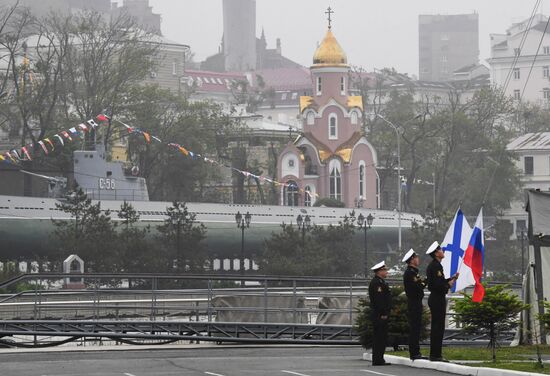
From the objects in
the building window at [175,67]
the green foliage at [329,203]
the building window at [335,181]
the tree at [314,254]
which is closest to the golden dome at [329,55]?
the building window at [335,181]

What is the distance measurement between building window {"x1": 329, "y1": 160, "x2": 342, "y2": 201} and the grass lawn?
10378 centimetres

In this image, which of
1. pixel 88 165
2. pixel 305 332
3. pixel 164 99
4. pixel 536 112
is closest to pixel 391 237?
pixel 164 99

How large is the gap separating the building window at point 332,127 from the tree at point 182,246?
1898 inches

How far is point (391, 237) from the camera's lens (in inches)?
4564

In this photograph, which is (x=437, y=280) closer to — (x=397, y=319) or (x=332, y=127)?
(x=397, y=319)

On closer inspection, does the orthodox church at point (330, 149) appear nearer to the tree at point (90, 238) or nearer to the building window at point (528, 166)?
the building window at point (528, 166)

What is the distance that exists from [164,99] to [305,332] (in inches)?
3451

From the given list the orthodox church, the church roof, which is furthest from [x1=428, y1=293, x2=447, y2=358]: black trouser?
the church roof

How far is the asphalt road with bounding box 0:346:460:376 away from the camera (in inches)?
913

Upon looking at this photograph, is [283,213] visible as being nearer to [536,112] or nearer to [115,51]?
[115,51]

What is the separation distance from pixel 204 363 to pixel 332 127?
108844 mm

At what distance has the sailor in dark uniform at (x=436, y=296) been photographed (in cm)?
2345

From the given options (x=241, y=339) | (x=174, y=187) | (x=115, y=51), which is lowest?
(x=241, y=339)

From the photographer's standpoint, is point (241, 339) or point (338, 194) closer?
point (241, 339)
